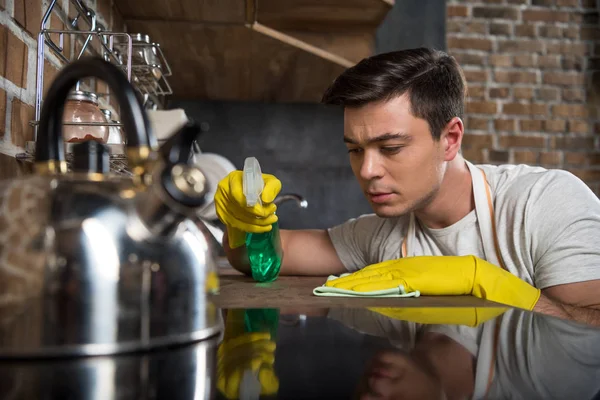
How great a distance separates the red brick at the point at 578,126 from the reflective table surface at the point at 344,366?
2.98 m

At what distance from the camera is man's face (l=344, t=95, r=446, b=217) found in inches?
55.5

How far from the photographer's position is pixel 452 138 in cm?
156

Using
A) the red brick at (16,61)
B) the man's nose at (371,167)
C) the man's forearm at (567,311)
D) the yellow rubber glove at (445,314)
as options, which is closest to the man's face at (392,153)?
the man's nose at (371,167)

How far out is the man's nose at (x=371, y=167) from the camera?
1.41 metres

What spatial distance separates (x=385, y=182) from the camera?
1.43m

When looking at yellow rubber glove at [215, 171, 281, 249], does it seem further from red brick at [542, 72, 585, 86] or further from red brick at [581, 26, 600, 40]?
red brick at [581, 26, 600, 40]

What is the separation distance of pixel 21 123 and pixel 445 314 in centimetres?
73

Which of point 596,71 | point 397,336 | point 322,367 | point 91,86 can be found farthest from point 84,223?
point 596,71

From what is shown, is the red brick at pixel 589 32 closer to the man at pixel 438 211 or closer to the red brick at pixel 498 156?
the red brick at pixel 498 156

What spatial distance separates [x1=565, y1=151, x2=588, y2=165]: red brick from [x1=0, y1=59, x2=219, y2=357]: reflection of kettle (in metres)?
3.26

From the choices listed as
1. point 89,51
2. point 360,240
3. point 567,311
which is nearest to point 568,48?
point 360,240

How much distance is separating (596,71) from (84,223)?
11.5 feet

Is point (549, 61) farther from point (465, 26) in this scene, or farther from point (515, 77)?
point (465, 26)

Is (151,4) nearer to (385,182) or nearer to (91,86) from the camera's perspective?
(91,86)
